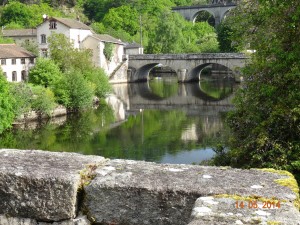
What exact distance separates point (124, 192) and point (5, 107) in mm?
30068

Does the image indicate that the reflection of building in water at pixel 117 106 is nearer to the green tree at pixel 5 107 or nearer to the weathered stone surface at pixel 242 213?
the green tree at pixel 5 107

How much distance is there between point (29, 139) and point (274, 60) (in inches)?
853

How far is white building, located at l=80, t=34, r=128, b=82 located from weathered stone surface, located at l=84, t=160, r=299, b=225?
59.9m

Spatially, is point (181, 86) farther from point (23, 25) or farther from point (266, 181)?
point (266, 181)

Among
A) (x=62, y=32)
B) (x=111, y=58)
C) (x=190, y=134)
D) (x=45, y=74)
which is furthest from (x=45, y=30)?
(x=190, y=134)

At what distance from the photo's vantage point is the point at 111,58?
67125 millimetres

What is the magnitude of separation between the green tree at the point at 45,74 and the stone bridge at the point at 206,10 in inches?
2526

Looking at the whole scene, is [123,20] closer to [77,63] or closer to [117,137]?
[77,63]

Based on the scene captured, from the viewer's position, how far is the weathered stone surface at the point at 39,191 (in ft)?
13.5

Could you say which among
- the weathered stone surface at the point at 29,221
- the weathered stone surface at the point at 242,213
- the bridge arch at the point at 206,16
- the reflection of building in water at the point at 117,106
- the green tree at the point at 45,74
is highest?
the bridge arch at the point at 206,16

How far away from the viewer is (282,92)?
37.5 feet

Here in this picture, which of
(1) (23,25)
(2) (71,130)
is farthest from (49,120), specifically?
A: (1) (23,25)

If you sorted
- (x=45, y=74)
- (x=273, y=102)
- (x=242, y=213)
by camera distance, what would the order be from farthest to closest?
(x=45, y=74) → (x=273, y=102) → (x=242, y=213)

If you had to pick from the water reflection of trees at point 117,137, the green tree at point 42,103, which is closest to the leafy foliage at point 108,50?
the water reflection of trees at point 117,137
